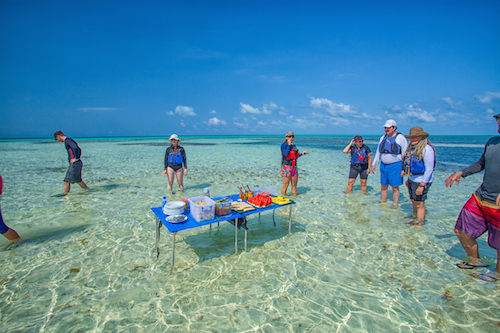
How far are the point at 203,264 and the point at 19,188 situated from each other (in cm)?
1153

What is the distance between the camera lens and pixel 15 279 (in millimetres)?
4301

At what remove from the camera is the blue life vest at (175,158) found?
9.98 metres

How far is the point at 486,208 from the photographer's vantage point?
3.97m

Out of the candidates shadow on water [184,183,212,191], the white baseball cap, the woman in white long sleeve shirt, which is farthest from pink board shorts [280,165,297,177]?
shadow on water [184,183,212,191]

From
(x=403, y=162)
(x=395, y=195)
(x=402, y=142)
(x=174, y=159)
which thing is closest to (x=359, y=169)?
(x=395, y=195)

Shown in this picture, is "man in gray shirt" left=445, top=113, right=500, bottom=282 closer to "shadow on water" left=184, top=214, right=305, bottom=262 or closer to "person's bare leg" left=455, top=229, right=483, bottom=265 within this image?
"person's bare leg" left=455, top=229, right=483, bottom=265

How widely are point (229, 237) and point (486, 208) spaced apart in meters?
5.11

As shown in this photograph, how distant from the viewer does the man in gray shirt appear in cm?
385

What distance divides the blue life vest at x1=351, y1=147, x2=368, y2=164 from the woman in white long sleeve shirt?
10.1ft

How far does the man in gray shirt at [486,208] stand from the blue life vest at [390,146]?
3.30 metres

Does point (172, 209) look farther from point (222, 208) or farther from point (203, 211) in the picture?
point (222, 208)

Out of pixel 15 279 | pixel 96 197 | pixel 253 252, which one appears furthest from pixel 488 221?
pixel 96 197

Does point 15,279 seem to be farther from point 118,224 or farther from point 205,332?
point 205,332

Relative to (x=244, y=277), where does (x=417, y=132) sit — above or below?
above
